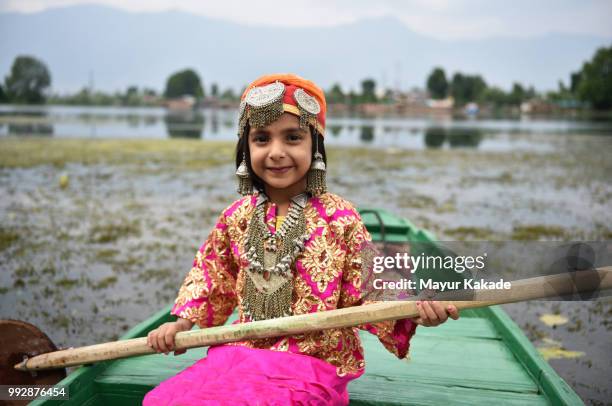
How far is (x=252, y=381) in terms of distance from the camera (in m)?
1.68

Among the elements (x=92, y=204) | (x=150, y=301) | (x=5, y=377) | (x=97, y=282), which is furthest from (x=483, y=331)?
(x=92, y=204)

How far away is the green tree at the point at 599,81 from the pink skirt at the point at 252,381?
78660 millimetres

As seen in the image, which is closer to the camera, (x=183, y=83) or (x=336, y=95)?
(x=336, y=95)

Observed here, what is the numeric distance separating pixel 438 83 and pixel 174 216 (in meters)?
99.4

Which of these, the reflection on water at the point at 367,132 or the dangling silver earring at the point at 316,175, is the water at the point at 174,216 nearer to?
the dangling silver earring at the point at 316,175

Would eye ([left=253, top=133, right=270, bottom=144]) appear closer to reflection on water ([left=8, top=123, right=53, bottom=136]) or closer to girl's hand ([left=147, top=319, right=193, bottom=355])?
girl's hand ([left=147, top=319, right=193, bottom=355])

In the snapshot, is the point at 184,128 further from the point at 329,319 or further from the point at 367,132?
the point at 329,319

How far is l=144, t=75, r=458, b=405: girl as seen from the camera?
182 cm

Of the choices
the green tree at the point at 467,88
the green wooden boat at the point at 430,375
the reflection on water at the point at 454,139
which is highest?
the green tree at the point at 467,88

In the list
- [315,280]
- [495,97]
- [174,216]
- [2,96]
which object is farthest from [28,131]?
[495,97]

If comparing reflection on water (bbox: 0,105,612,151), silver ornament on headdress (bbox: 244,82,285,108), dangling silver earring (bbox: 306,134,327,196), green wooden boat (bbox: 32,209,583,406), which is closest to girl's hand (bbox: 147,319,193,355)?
green wooden boat (bbox: 32,209,583,406)

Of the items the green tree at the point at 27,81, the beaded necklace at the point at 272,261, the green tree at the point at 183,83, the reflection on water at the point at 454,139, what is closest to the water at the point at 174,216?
the beaded necklace at the point at 272,261

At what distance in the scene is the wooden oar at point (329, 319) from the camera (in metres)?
1.48

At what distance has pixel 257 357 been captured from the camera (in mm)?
1779
